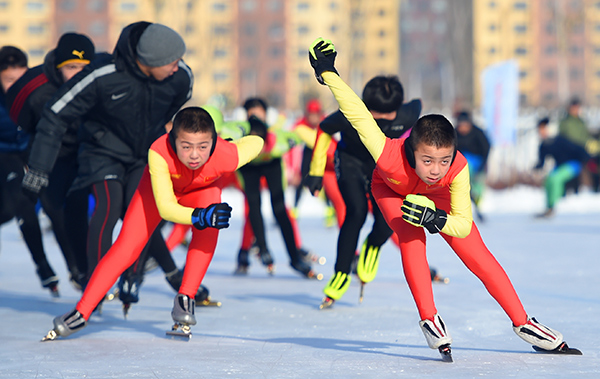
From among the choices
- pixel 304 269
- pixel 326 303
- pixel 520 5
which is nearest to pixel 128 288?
pixel 326 303

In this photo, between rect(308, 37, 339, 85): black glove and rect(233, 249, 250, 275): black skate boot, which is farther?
rect(233, 249, 250, 275): black skate boot

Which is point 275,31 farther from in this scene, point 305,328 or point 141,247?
point 141,247

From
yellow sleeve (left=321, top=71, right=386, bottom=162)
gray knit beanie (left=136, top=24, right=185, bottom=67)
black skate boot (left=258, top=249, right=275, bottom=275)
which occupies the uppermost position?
gray knit beanie (left=136, top=24, right=185, bottom=67)

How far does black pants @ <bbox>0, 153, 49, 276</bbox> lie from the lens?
19.6ft

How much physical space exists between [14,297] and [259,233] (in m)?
2.06

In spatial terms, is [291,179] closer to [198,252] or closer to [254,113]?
[254,113]

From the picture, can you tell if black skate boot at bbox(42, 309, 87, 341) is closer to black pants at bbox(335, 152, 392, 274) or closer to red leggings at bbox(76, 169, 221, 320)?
red leggings at bbox(76, 169, 221, 320)

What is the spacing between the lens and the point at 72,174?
5469 millimetres

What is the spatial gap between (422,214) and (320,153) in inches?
80.4

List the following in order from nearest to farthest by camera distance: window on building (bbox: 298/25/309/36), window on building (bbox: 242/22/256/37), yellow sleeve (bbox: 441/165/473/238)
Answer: yellow sleeve (bbox: 441/165/473/238)
window on building (bbox: 242/22/256/37)
window on building (bbox: 298/25/309/36)

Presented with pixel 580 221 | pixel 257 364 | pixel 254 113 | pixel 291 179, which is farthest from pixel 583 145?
pixel 257 364

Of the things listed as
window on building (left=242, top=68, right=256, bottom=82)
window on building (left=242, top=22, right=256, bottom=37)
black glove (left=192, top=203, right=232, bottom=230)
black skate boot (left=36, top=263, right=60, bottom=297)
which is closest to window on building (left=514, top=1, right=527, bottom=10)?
window on building (left=242, top=22, right=256, bottom=37)

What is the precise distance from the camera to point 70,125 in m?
5.01

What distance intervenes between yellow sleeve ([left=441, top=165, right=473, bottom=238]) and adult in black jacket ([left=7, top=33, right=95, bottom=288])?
2.39m
